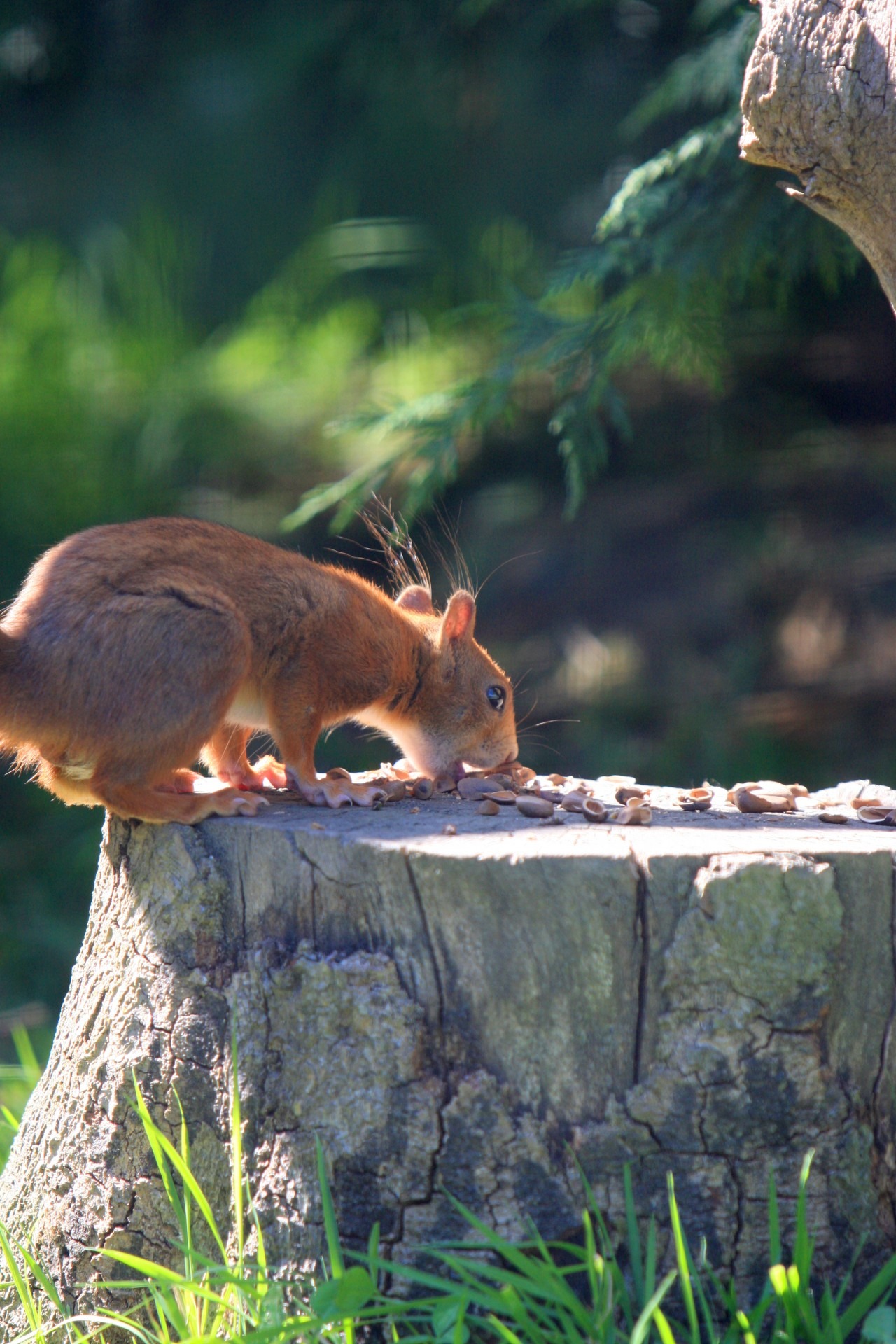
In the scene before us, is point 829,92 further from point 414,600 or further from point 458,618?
point 414,600

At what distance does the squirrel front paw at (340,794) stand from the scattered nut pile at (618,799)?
4cm

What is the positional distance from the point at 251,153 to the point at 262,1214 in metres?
5.66

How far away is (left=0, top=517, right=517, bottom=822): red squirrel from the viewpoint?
2395 mm

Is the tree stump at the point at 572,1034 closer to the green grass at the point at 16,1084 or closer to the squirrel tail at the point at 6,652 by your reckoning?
the squirrel tail at the point at 6,652

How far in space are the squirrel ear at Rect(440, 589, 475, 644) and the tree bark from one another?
48.3 inches

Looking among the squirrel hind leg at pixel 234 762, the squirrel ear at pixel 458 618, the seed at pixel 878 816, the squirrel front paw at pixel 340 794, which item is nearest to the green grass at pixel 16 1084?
the squirrel hind leg at pixel 234 762

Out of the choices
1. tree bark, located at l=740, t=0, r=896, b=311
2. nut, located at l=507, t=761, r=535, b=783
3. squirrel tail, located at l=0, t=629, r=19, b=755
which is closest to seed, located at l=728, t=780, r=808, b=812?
nut, located at l=507, t=761, r=535, b=783

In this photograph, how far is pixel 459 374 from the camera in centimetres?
623

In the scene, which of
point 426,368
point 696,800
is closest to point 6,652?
point 696,800

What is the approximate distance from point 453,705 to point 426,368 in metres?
3.59

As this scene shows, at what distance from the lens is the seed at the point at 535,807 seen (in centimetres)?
239

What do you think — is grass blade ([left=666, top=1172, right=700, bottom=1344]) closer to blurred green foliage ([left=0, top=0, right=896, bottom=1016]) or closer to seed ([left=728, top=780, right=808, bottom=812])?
seed ([left=728, top=780, right=808, bottom=812])

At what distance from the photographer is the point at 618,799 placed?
2.72m

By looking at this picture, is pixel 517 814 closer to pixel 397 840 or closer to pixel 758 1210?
pixel 397 840
